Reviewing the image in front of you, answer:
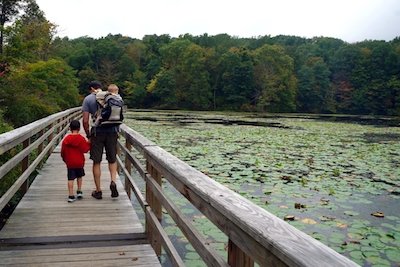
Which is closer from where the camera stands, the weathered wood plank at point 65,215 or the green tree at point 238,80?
the weathered wood plank at point 65,215

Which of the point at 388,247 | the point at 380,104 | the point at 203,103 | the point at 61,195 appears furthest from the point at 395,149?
the point at 380,104

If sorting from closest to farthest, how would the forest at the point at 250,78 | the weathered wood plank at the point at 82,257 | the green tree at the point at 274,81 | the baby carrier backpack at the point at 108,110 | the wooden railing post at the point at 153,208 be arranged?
the weathered wood plank at the point at 82,257 < the wooden railing post at the point at 153,208 < the baby carrier backpack at the point at 108,110 < the green tree at the point at 274,81 < the forest at the point at 250,78

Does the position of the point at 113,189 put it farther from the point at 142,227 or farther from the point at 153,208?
the point at 153,208

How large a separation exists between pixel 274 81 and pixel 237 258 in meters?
61.9

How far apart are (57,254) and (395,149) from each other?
1465 centimetres

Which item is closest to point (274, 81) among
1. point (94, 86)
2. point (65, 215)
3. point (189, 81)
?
point (189, 81)

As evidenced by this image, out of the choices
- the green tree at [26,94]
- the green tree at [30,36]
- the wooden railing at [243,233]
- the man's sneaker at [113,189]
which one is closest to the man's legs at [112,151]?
the man's sneaker at [113,189]

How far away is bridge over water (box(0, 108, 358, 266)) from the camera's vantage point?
129 cm

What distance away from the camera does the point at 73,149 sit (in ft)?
15.8

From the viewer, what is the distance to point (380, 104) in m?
63.4

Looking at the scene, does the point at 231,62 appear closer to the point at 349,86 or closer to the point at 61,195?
the point at 349,86

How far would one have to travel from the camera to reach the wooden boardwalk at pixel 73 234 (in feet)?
9.96

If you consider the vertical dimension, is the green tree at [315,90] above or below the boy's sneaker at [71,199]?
above

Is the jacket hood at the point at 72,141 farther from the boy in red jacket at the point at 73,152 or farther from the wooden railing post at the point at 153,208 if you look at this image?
the wooden railing post at the point at 153,208
